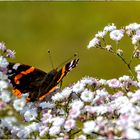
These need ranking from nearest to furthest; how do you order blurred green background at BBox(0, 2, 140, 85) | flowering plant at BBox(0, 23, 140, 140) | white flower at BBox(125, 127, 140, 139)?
white flower at BBox(125, 127, 140, 139), flowering plant at BBox(0, 23, 140, 140), blurred green background at BBox(0, 2, 140, 85)

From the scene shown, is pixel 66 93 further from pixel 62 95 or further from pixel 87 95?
pixel 87 95

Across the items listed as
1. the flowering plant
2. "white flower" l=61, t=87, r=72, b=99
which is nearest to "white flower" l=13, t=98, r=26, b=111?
the flowering plant

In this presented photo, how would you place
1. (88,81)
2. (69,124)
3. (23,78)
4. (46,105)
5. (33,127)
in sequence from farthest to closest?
(23,78) → (88,81) → (46,105) → (33,127) → (69,124)

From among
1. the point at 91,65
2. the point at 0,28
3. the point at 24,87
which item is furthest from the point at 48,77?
the point at 0,28

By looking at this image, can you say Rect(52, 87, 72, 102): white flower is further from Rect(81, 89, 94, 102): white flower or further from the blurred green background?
the blurred green background

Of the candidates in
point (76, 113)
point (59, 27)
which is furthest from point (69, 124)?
point (59, 27)

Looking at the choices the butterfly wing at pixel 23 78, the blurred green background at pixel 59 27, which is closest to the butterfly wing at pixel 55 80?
the butterfly wing at pixel 23 78
